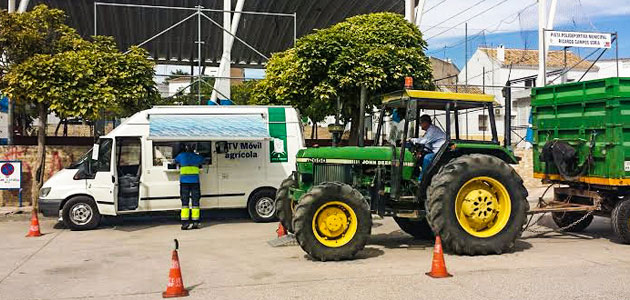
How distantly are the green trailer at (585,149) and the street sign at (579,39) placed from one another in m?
9.63

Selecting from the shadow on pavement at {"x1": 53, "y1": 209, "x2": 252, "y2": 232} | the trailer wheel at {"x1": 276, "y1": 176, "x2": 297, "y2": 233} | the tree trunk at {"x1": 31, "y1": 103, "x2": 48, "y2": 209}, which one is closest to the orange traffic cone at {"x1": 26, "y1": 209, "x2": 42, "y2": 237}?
the shadow on pavement at {"x1": 53, "y1": 209, "x2": 252, "y2": 232}

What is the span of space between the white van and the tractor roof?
3938 millimetres

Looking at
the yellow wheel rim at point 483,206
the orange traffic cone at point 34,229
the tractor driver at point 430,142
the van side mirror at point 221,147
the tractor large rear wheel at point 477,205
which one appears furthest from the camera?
the van side mirror at point 221,147

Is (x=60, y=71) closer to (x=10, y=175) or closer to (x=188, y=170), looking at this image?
(x=10, y=175)

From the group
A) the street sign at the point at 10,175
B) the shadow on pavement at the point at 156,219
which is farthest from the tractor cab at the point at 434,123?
the street sign at the point at 10,175

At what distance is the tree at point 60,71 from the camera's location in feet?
40.0

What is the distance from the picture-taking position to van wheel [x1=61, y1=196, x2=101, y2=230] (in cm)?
1111

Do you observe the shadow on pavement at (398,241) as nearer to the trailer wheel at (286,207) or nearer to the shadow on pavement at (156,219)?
the trailer wheel at (286,207)

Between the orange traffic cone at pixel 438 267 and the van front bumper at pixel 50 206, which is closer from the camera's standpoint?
the orange traffic cone at pixel 438 267

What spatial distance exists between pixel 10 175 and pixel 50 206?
10.6 feet

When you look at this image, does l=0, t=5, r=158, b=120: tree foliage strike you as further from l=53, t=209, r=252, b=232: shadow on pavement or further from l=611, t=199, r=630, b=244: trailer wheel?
l=611, t=199, r=630, b=244: trailer wheel

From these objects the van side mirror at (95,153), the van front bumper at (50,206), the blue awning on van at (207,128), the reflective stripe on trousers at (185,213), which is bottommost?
the reflective stripe on trousers at (185,213)

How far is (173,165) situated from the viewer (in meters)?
11.6

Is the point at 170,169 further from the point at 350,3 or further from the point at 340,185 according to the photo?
the point at 350,3
